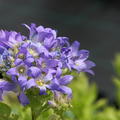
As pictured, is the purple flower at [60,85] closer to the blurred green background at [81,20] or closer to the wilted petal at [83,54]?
the wilted petal at [83,54]

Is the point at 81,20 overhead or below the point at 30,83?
below

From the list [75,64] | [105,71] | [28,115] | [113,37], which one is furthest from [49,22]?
[75,64]

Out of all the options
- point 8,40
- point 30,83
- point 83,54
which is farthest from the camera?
point 83,54

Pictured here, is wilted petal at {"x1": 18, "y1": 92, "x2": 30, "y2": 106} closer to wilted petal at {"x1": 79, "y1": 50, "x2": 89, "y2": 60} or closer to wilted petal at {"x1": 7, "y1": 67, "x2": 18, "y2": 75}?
wilted petal at {"x1": 7, "y1": 67, "x2": 18, "y2": 75}

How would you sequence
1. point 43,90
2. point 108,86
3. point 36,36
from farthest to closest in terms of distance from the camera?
1. point 108,86
2. point 36,36
3. point 43,90

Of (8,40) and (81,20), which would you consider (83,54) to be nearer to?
(8,40)

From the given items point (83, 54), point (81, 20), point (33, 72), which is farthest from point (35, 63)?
point (81, 20)

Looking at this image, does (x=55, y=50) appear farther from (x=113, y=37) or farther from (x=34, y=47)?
(x=113, y=37)

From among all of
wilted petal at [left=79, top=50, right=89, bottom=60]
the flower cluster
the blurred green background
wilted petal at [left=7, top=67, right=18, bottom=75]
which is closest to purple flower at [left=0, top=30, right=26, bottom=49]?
the flower cluster

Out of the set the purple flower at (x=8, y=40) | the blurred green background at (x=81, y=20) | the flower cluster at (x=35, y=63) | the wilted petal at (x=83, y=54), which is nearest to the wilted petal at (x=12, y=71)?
the flower cluster at (x=35, y=63)
